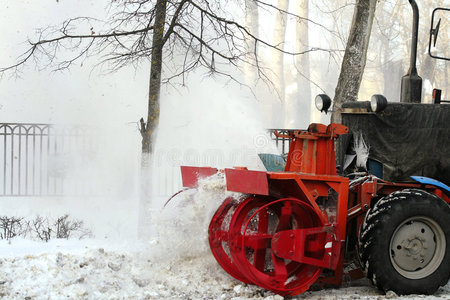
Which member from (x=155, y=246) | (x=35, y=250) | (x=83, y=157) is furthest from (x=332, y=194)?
(x=83, y=157)

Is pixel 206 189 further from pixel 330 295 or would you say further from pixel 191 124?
pixel 191 124

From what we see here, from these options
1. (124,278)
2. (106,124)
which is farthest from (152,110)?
(106,124)

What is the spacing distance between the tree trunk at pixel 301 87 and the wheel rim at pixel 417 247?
27266 mm

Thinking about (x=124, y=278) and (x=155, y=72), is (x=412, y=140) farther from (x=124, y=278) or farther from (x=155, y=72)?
(x=155, y=72)

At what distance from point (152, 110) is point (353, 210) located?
4.05m

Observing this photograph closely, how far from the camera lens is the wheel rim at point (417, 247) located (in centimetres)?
517

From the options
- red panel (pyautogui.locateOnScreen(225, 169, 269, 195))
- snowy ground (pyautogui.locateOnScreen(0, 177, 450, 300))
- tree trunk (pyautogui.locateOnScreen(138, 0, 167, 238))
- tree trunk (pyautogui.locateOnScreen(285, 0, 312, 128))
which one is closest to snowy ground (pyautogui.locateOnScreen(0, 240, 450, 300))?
snowy ground (pyautogui.locateOnScreen(0, 177, 450, 300))

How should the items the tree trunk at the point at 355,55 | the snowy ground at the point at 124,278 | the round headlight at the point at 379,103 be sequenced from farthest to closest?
the tree trunk at the point at 355,55, the round headlight at the point at 379,103, the snowy ground at the point at 124,278

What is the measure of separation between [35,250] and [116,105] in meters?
10.7

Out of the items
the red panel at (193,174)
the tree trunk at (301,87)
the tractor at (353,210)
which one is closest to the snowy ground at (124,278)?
the tractor at (353,210)

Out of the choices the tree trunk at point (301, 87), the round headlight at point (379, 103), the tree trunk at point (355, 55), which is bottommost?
the round headlight at point (379, 103)

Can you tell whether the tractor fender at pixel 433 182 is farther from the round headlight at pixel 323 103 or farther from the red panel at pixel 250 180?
the red panel at pixel 250 180

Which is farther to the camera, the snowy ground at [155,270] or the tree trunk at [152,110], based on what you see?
the tree trunk at [152,110]

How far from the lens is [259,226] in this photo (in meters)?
5.46
